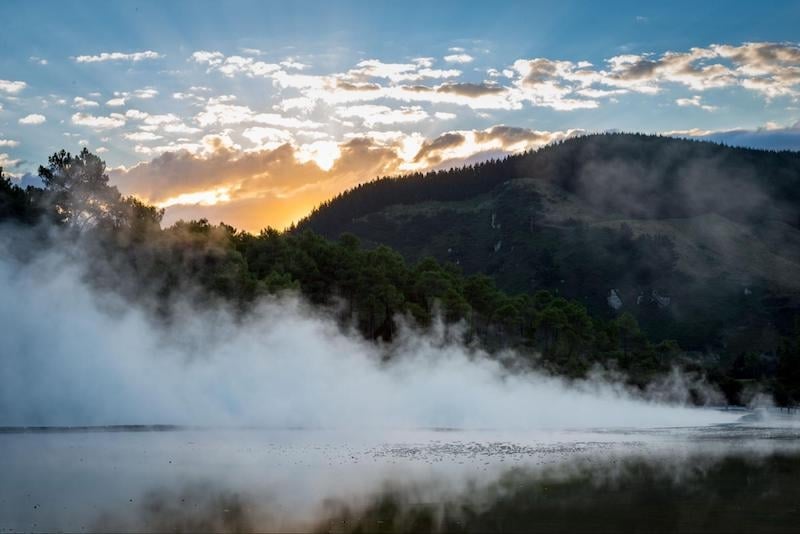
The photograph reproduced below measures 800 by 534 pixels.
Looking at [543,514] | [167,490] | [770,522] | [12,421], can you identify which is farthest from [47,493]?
[12,421]

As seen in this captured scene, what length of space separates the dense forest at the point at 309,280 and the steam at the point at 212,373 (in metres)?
3.38

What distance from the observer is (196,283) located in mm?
74938

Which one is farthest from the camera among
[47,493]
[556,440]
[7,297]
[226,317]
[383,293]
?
[383,293]

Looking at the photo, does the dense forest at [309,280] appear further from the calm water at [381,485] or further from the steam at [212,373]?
the calm water at [381,485]

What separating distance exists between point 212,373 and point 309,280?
3545cm

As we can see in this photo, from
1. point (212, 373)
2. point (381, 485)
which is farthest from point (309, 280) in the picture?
point (381, 485)

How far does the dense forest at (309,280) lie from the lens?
70.5 metres

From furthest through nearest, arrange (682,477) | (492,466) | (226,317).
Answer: (226,317), (492,466), (682,477)

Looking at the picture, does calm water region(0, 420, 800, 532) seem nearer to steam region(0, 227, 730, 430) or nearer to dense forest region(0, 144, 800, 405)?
steam region(0, 227, 730, 430)

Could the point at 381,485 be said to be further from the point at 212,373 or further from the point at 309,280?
the point at 309,280

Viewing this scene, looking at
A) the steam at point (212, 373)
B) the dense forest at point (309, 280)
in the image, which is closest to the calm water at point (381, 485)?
the steam at point (212, 373)

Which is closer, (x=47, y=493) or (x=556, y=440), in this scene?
(x=47, y=493)

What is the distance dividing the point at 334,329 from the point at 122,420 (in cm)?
3306

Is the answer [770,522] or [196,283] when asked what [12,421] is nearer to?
[196,283]
